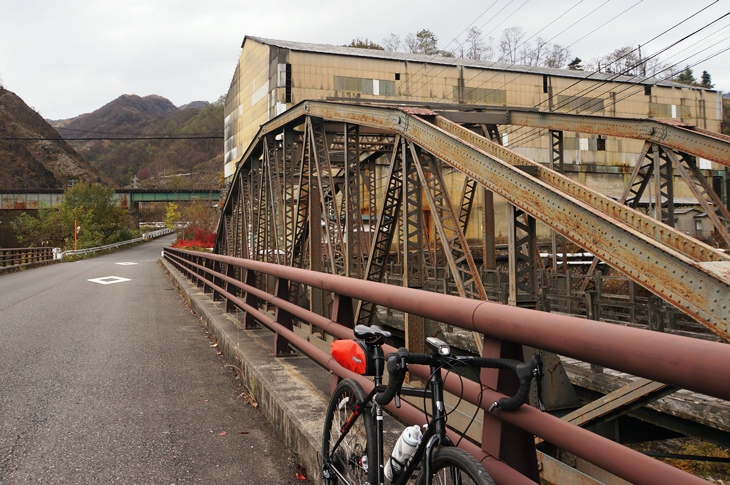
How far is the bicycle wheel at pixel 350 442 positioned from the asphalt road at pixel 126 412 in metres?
0.64

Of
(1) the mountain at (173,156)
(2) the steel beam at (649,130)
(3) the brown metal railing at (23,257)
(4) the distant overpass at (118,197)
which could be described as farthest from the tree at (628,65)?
(1) the mountain at (173,156)

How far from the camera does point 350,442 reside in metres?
3.20

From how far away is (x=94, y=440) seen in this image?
15.1ft

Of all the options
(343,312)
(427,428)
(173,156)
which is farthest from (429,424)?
(173,156)

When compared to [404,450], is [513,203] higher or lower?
higher

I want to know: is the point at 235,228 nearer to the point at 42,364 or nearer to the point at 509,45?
the point at 42,364

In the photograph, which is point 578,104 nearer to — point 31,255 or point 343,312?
point 31,255

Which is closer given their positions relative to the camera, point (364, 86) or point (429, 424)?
point (429, 424)

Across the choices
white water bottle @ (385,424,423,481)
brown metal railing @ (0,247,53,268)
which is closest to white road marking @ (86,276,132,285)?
brown metal railing @ (0,247,53,268)

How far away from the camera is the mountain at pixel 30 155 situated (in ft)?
331

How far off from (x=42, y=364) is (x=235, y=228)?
47.6 ft

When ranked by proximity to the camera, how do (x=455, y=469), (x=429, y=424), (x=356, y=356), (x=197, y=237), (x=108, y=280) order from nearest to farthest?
(x=455, y=469) → (x=429, y=424) → (x=356, y=356) → (x=108, y=280) → (x=197, y=237)

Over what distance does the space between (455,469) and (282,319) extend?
4.30 meters

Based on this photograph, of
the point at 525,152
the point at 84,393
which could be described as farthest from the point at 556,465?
the point at 525,152
